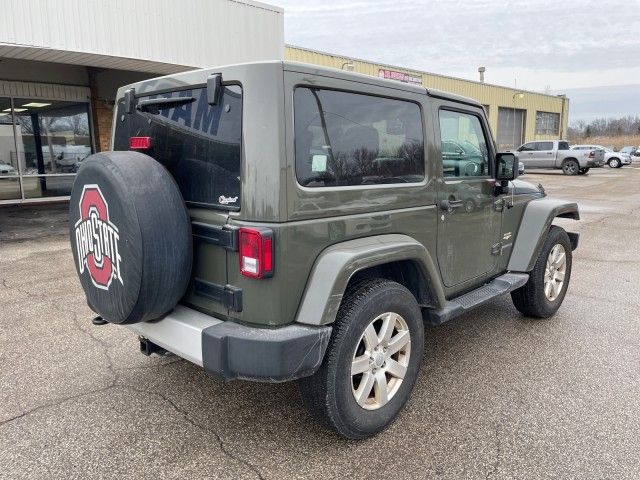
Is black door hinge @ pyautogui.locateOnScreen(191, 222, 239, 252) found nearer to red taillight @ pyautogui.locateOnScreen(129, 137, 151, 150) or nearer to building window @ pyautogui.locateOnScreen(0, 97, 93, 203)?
red taillight @ pyautogui.locateOnScreen(129, 137, 151, 150)

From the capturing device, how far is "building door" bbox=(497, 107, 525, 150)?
3334 centimetres

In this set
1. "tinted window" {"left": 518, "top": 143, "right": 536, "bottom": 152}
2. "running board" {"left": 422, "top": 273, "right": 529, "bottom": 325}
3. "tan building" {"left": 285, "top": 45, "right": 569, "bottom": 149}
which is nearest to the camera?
"running board" {"left": 422, "top": 273, "right": 529, "bottom": 325}

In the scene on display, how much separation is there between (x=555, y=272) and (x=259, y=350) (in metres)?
3.35

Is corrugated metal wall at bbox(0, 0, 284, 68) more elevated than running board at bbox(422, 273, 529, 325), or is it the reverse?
corrugated metal wall at bbox(0, 0, 284, 68)

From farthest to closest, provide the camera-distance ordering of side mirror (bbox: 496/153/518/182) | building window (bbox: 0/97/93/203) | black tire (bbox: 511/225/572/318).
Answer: building window (bbox: 0/97/93/203) < black tire (bbox: 511/225/572/318) < side mirror (bbox: 496/153/518/182)

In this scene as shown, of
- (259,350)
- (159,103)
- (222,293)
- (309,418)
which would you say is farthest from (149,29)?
(259,350)

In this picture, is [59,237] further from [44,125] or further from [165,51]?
[44,125]

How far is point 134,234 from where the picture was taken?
7.64 feet

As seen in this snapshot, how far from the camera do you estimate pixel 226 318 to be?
253cm

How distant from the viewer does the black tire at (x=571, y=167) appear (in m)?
25.6

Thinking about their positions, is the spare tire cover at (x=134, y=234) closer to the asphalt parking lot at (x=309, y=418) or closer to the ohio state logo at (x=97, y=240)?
the ohio state logo at (x=97, y=240)

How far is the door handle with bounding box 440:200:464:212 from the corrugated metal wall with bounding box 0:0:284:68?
7.59 meters

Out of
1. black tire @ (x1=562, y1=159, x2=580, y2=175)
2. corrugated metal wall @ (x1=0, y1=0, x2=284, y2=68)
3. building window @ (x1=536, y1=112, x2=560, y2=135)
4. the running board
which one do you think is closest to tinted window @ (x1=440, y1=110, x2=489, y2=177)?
the running board

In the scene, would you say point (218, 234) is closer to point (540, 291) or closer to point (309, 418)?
point (309, 418)
